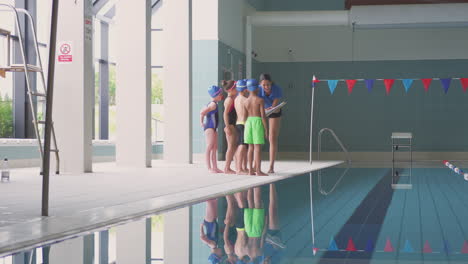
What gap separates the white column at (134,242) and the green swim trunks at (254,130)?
5561 mm

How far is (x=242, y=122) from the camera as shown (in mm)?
11016

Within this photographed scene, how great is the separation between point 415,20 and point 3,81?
10961 mm

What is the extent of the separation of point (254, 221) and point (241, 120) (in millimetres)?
5995

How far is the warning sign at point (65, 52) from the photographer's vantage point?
472 inches

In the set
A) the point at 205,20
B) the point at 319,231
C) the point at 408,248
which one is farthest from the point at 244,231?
the point at 205,20

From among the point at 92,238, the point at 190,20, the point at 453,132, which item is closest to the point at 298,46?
the point at 453,132

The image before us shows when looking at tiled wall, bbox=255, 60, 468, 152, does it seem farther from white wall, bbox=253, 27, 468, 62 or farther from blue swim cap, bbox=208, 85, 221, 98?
→ blue swim cap, bbox=208, 85, 221, 98

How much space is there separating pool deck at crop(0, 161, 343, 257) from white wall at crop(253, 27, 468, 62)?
13590mm

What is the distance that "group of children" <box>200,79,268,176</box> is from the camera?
1071 centimetres

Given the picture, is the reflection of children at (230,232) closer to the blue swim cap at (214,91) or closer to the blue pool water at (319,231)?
the blue pool water at (319,231)

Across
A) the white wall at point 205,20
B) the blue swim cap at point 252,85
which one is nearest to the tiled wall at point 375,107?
the white wall at point 205,20

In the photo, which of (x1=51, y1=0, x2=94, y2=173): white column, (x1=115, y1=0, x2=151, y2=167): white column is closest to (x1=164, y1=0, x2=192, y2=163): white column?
(x1=115, y1=0, x2=151, y2=167): white column

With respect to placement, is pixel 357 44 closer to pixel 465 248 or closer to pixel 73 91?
pixel 73 91

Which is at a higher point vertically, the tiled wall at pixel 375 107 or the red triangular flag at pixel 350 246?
the tiled wall at pixel 375 107
